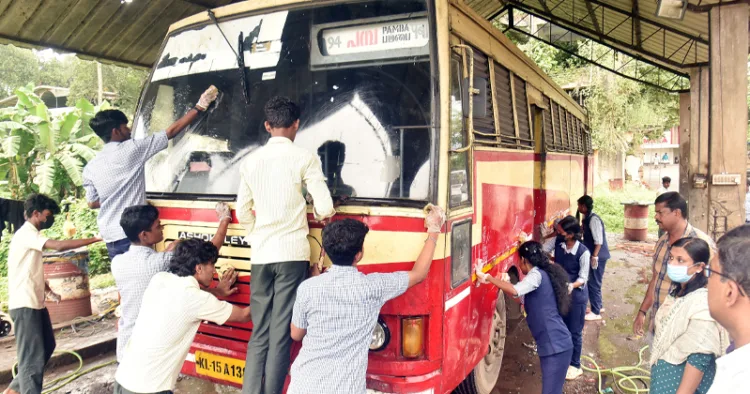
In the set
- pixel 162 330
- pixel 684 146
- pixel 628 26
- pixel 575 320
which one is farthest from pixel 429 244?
pixel 684 146

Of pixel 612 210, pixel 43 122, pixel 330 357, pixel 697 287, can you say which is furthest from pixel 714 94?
pixel 612 210

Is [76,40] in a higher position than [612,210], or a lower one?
higher

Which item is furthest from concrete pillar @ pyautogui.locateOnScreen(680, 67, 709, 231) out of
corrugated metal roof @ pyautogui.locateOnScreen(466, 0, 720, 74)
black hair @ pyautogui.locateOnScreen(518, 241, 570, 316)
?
black hair @ pyautogui.locateOnScreen(518, 241, 570, 316)

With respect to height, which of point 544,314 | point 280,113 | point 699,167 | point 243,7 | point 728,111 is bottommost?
point 544,314

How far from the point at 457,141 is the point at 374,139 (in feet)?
1.73

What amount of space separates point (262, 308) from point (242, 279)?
416 mm

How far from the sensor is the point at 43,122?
961cm

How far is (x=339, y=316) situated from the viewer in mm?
2434

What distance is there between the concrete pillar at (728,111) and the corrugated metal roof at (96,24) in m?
6.91

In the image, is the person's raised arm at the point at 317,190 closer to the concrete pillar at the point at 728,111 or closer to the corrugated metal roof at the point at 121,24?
the corrugated metal roof at the point at 121,24

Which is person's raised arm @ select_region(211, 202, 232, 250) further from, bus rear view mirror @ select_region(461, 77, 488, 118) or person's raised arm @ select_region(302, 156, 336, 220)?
bus rear view mirror @ select_region(461, 77, 488, 118)

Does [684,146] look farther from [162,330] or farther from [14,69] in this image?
[14,69]

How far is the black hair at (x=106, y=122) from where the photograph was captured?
3539 mm

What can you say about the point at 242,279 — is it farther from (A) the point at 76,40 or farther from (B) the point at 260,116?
(A) the point at 76,40
